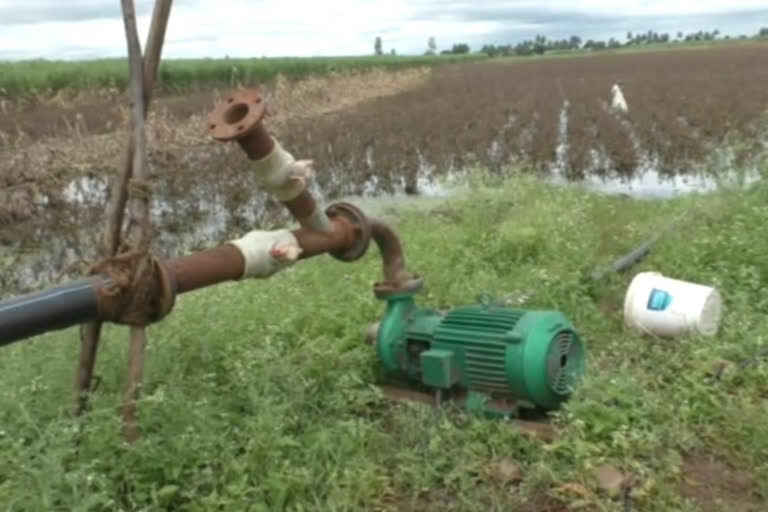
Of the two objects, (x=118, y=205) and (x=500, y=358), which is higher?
(x=118, y=205)

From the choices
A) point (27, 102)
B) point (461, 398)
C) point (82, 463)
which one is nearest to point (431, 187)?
point (461, 398)

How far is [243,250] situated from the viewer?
316 centimetres

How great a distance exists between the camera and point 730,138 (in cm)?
1236

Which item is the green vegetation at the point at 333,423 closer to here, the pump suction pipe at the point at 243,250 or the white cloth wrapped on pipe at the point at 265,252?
the pump suction pipe at the point at 243,250

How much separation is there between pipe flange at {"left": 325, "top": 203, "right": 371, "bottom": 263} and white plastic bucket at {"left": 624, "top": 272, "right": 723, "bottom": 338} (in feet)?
4.77

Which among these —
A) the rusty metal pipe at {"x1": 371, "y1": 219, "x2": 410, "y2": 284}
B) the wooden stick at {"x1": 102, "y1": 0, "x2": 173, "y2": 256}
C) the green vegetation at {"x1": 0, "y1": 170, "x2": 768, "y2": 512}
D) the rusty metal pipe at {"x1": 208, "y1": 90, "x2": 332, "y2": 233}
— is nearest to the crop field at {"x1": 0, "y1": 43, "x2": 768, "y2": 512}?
the green vegetation at {"x1": 0, "y1": 170, "x2": 768, "y2": 512}

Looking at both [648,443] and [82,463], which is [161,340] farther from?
[648,443]

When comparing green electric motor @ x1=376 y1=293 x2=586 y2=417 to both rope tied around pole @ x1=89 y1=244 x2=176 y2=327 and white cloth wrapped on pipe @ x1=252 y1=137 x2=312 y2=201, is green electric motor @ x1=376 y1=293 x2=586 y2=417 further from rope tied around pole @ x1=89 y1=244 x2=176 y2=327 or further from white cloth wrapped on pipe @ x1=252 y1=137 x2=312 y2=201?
rope tied around pole @ x1=89 y1=244 x2=176 y2=327

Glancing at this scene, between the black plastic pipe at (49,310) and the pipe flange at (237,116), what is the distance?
569 millimetres

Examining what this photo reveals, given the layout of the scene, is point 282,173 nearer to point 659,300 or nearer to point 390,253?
point 390,253

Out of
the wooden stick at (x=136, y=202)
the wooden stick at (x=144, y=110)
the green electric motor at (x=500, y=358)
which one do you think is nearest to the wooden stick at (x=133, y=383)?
the wooden stick at (x=136, y=202)

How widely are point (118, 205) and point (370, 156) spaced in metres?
11.2

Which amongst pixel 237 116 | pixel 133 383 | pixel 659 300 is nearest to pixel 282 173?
pixel 237 116

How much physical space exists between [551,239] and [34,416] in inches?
150
